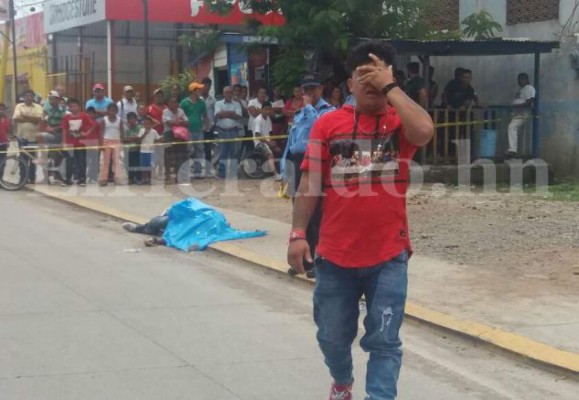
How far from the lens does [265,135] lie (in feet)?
61.5

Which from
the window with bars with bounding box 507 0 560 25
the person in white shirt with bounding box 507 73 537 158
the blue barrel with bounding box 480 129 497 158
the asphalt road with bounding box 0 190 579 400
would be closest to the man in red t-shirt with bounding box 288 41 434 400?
the asphalt road with bounding box 0 190 579 400

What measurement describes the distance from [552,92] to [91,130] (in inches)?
372

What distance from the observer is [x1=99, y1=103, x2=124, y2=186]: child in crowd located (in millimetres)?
17953

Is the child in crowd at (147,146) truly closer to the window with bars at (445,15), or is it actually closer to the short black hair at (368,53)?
the window with bars at (445,15)

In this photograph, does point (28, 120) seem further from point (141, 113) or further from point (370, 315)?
point (370, 315)

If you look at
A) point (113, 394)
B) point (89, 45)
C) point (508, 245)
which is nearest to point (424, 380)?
point (113, 394)

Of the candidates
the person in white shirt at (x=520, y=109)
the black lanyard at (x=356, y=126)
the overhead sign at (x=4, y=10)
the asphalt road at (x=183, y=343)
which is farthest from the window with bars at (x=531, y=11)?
the overhead sign at (x=4, y=10)

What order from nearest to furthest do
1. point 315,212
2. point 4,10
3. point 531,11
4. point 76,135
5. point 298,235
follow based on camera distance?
1. point 298,235
2. point 315,212
3. point 76,135
4. point 531,11
5. point 4,10

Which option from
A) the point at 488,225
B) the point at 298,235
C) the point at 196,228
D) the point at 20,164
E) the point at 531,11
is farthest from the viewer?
the point at 531,11

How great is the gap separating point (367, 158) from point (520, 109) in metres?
14.6

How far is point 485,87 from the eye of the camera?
2058 centimetres

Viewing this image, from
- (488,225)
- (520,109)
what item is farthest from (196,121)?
(488,225)

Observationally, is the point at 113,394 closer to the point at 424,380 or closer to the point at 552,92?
the point at 424,380

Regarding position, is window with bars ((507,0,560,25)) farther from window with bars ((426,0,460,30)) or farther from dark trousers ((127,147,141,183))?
dark trousers ((127,147,141,183))
